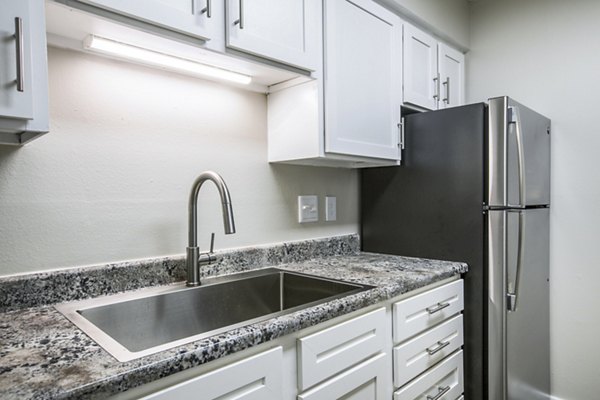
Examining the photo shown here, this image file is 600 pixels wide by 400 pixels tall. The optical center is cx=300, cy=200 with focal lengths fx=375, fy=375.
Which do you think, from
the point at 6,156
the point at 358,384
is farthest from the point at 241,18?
the point at 358,384

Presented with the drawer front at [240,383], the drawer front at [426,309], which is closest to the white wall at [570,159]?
the drawer front at [426,309]

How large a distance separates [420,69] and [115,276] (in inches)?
67.2

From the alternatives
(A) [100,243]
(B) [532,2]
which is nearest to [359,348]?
(A) [100,243]

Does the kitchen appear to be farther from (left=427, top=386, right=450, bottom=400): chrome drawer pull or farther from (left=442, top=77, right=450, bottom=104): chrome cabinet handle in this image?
(left=427, top=386, right=450, bottom=400): chrome drawer pull

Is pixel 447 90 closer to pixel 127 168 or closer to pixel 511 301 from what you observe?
pixel 511 301

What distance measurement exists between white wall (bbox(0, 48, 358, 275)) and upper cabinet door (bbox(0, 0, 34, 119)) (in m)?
0.35

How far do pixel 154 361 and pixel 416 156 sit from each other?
149 centimetres

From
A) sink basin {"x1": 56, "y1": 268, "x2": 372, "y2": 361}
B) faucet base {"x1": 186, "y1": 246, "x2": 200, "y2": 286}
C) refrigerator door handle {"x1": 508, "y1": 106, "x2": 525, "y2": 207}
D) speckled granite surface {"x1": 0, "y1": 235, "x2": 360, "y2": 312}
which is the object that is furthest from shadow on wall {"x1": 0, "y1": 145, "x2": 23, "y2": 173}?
refrigerator door handle {"x1": 508, "y1": 106, "x2": 525, "y2": 207}

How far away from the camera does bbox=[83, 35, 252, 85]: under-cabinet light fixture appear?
1080 millimetres

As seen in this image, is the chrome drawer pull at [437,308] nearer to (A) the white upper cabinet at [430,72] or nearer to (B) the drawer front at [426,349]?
(B) the drawer front at [426,349]

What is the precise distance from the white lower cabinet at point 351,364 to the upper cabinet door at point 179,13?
86cm

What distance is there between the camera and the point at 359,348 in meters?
1.11

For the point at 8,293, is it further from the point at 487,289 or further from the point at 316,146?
the point at 487,289

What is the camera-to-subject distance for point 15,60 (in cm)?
76
